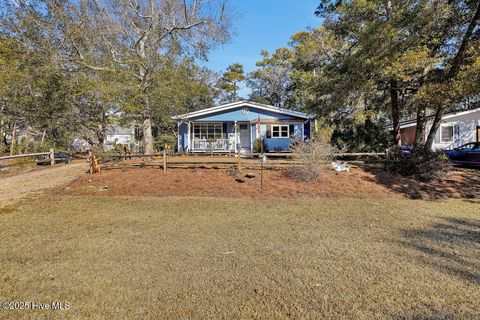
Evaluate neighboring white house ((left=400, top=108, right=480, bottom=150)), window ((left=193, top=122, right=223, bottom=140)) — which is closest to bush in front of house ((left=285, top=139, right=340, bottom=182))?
window ((left=193, top=122, right=223, bottom=140))

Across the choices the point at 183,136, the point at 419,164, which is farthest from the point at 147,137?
the point at 419,164

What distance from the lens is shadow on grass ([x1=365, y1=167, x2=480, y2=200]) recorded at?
947 centimetres

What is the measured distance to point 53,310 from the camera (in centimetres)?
287

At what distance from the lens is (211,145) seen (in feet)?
69.7

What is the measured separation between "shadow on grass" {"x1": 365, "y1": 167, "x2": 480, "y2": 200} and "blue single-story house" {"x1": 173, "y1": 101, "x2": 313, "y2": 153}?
10256 mm

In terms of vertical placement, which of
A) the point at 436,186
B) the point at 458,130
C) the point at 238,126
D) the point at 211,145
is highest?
the point at 238,126

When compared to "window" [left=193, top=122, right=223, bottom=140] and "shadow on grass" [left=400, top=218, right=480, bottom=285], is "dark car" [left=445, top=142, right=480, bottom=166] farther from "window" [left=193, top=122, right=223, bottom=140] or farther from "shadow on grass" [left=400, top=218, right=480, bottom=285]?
"window" [left=193, top=122, right=223, bottom=140]

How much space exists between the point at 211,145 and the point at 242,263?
17.6 metres

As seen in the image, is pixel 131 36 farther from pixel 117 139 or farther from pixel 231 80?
pixel 231 80

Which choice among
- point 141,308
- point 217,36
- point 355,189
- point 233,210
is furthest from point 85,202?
point 217,36

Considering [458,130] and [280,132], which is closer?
[280,132]

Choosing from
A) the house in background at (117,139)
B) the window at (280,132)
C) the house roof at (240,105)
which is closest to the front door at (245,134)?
the house roof at (240,105)

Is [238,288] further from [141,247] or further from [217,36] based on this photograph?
[217,36]

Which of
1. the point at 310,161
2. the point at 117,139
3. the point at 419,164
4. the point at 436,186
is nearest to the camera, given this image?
the point at 436,186
